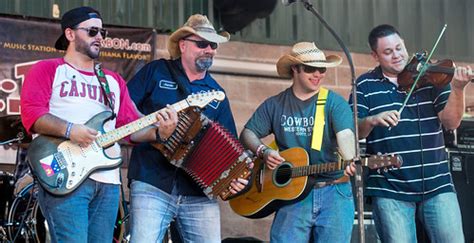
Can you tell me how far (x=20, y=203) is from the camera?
6.93 meters

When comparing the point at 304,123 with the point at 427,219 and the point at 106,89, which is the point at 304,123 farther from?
the point at 106,89

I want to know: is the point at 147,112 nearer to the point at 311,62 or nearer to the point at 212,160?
the point at 212,160

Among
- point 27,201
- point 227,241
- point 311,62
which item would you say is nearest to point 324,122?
point 311,62

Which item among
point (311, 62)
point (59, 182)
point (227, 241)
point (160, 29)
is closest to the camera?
point (59, 182)

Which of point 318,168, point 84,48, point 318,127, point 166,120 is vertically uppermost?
point 84,48

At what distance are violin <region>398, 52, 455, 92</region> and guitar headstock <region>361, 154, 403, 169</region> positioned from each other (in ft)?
2.00

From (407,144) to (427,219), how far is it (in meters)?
0.58

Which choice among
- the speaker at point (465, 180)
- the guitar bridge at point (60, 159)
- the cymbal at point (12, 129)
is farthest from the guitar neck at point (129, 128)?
the speaker at point (465, 180)

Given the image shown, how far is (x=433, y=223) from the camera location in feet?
19.6

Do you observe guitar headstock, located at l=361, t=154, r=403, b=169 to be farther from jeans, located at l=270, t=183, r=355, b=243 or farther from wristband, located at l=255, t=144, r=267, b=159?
wristband, located at l=255, t=144, r=267, b=159

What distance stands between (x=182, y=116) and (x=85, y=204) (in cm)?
91

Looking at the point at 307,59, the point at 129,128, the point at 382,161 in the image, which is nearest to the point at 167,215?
the point at 129,128

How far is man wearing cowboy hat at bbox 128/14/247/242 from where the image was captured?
5.54 m

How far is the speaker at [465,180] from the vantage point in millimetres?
8094
